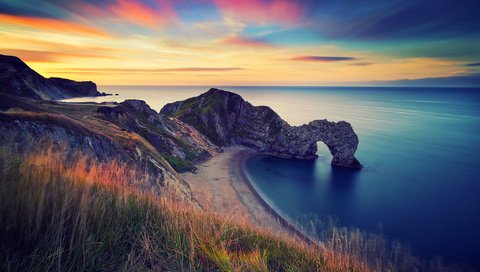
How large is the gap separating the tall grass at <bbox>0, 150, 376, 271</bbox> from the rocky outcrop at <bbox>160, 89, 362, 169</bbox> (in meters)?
67.1

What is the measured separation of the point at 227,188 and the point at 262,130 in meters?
40.5

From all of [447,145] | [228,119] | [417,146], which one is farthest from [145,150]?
[447,145]

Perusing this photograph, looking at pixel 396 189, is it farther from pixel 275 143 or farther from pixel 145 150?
pixel 145 150

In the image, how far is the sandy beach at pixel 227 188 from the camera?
37.0 metres

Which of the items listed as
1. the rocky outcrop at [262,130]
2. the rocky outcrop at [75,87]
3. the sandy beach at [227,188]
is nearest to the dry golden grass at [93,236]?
the sandy beach at [227,188]

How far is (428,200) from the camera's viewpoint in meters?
46.5

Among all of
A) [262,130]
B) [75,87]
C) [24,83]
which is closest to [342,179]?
[262,130]

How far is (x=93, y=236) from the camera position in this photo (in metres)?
3.79

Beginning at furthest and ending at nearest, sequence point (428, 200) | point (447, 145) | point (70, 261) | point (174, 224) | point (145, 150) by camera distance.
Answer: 1. point (447, 145)
2. point (428, 200)
3. point (145, 150)
4. point (174, 224)
5. point (70, 261)

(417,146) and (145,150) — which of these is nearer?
(145,150)

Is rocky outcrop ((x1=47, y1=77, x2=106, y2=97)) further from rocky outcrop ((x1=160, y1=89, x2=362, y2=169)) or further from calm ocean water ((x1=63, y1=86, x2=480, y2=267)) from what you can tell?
calm ocean water ((x1=63, y1=86, x2=480, y2=267))

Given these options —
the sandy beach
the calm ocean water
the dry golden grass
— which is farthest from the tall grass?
the calm ocean water

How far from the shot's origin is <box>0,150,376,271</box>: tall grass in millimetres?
3229

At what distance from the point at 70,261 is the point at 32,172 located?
1.54m
